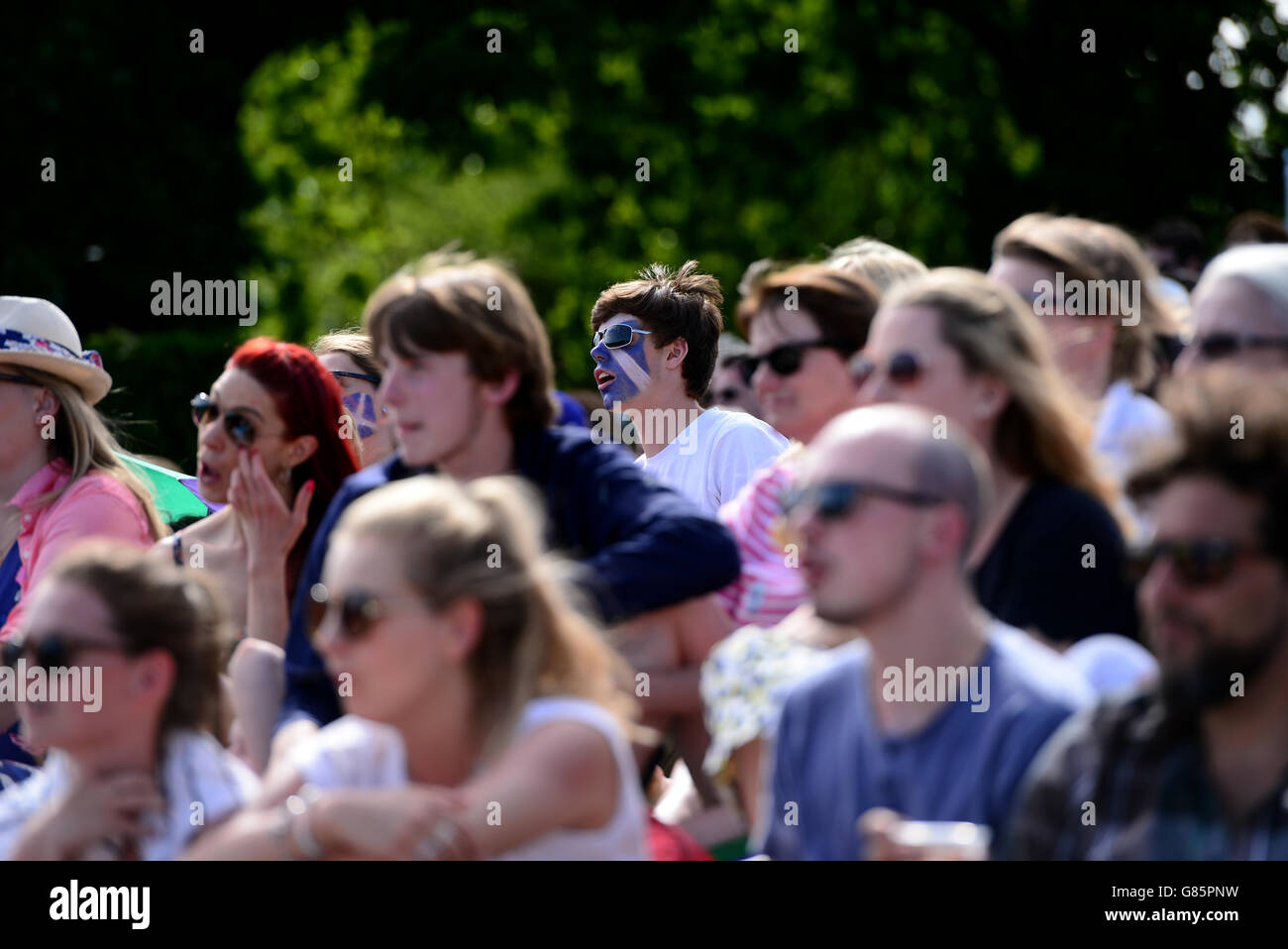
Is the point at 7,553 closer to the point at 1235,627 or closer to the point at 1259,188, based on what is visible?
the point at 1235,627

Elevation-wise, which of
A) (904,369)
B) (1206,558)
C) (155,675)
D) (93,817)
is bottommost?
(93,817)

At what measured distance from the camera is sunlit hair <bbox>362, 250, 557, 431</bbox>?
12.7ft

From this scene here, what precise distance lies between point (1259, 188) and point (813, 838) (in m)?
10.5

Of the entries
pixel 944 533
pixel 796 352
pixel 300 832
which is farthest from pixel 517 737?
pixel 796 352

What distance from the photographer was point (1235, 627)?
2.59 m

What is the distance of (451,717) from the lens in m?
3.04

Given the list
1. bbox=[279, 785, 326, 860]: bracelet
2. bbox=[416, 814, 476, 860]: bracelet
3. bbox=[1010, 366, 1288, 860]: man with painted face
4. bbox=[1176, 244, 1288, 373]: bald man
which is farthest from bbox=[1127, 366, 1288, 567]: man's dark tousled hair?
bbox=[279, 785, 326, 860]: bracelet

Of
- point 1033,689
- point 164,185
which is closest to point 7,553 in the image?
point 1033,689

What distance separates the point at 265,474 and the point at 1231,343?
244 centimetres

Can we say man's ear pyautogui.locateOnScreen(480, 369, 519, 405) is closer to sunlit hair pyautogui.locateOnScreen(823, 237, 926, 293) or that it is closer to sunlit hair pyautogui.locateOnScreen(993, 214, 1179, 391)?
sunlit hair pyautogui.locateOnScreen(823, 237, 926, 293)

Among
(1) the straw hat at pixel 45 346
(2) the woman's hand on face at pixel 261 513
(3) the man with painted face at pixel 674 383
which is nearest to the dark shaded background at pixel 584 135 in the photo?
(1) the straw hat at pixel 45 346

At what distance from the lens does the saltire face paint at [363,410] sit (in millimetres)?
5551

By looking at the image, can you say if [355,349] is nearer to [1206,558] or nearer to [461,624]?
[461,624]

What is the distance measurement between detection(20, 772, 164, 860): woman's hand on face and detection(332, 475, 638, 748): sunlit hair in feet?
2.04
